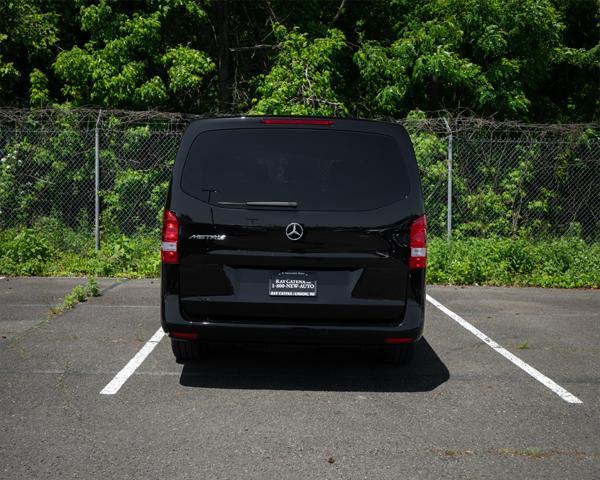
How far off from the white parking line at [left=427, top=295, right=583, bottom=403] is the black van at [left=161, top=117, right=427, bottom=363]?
117 centimetres

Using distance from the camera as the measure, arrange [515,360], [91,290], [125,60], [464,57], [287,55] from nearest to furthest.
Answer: [515,360] < [91,290] < [125,60] < [287,55] < [464,57]

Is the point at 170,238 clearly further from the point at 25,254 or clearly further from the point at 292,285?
the point at 25,254

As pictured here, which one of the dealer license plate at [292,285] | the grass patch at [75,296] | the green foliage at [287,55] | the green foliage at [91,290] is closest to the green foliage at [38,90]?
the green foliage at [287,55]

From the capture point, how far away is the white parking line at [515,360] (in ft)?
17.9

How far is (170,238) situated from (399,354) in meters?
2.13

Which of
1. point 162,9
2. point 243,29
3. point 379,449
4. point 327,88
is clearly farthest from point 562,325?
point 243,29

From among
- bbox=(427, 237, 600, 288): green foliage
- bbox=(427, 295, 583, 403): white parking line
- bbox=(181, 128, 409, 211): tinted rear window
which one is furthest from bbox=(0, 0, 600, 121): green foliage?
bbox=(181, 128, 409, 211): tinted rear window

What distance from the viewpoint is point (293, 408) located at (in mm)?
4988

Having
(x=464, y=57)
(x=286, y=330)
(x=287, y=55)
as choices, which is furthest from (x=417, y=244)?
(x=464, y=57)

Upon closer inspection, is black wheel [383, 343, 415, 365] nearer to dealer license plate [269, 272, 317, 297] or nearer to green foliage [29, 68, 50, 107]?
dealer license plate [269, 272, 317, 297]

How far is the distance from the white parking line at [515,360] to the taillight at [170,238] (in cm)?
294

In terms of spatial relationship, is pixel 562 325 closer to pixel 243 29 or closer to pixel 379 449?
pixel 379 449

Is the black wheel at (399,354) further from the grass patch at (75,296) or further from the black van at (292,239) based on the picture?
the grass patch at (75,296)

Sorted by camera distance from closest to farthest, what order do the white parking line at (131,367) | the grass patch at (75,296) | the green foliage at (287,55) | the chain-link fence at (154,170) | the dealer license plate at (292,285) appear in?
the dealer license plate at (292,285)
the white parking line at (131,367)
the grass patch at (75,296)
the chain-link fence at (154,170)
the green foliage at (287,55)
